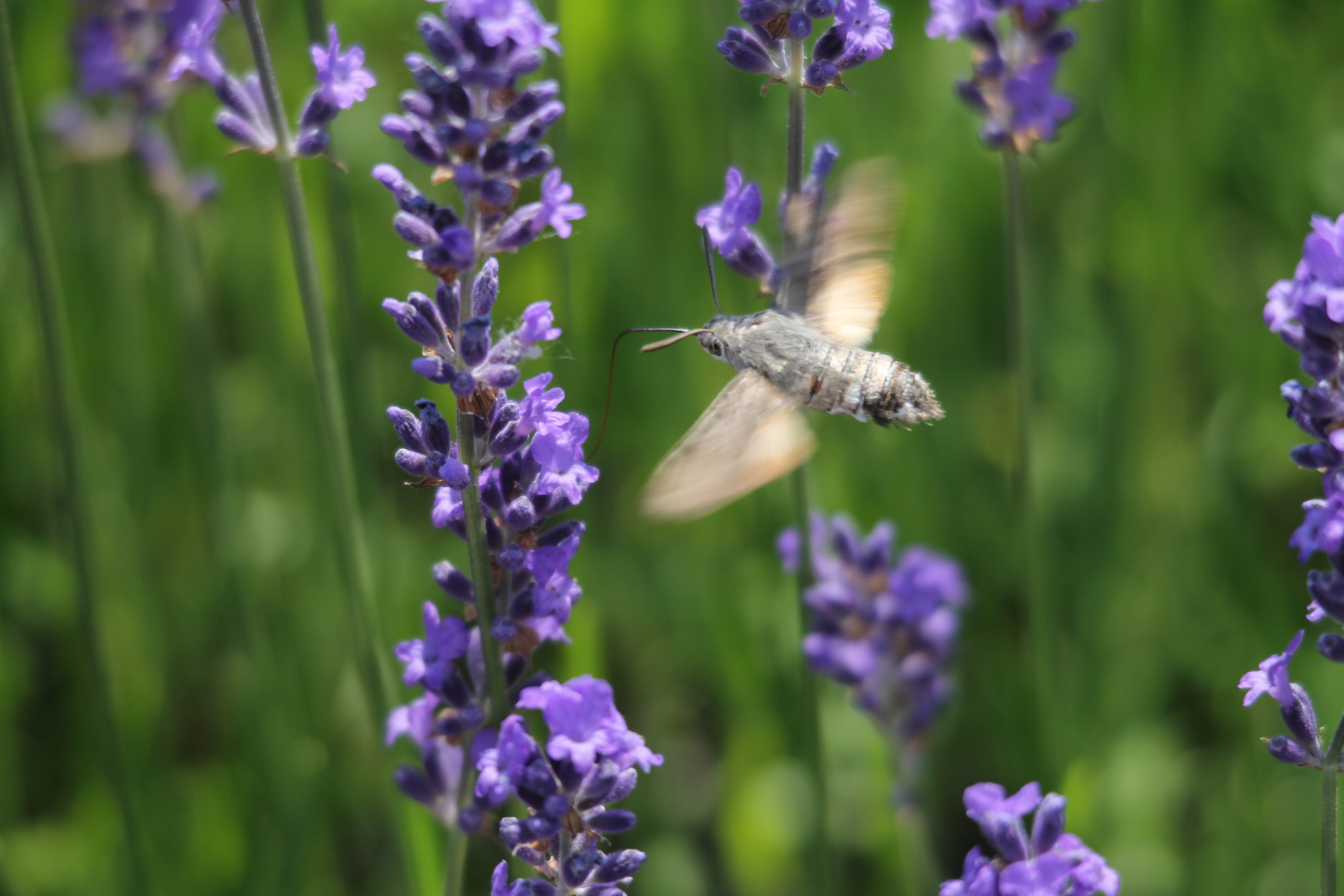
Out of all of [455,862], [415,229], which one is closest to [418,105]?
[415,229]

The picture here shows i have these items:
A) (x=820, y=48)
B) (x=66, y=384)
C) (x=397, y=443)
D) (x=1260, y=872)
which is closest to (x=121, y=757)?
(x=66, y=384)

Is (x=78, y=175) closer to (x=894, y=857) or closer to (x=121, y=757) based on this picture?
(x=121, y=757)

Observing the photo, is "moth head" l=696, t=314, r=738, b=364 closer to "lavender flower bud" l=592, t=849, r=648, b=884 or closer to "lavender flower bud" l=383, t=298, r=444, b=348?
"lavender flower bud" l=383, t=298, r=444, b=348

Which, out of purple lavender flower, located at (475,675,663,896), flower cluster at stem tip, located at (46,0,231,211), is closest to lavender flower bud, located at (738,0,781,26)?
purple lavender flower, located at (475,675,663,896)

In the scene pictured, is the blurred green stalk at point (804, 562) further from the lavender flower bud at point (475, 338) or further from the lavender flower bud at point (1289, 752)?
the lavender flower bud at point (1289, 752)

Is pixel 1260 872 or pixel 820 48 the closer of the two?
pixel 820 48

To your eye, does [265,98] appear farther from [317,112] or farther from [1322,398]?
[1322,398]

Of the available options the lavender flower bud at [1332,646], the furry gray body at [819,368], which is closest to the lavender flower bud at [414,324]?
the furry gray body at [819,368]
